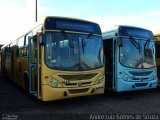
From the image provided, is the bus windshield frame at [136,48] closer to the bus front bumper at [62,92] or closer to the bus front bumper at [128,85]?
the bus front bumper at [128,85]

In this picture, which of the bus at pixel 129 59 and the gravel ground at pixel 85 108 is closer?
the gravel ground at pixel 85 108

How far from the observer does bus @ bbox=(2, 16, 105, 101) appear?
863cm

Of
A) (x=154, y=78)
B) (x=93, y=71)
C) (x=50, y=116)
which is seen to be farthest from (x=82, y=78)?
(x=154, y=78)

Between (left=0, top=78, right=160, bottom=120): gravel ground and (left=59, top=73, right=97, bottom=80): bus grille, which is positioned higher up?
(left=59, top=73, right=97, bottom=80): bus grille

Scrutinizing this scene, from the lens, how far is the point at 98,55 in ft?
31.9

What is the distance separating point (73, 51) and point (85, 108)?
192 cm

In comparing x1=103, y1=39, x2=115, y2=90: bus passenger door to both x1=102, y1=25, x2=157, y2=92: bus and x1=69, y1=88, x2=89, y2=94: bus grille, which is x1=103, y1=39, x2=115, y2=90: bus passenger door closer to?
x1=102, y1=25, x2=157, y2=92: bus

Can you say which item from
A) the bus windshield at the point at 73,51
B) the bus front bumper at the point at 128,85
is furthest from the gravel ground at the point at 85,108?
the bus windshield at the point at 73,51

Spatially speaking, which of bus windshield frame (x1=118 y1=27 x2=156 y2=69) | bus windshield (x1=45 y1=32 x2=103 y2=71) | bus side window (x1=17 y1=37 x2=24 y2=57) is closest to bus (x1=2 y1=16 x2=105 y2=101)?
bus windshield (x1=45 y1=32 x2=103 y2=71)

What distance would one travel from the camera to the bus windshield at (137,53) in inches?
420

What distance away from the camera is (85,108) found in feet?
29.3

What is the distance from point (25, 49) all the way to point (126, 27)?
4.29 metres

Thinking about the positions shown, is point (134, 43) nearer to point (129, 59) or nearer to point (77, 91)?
point (129, 59)

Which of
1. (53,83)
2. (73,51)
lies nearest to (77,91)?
(53,83)
